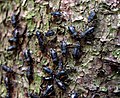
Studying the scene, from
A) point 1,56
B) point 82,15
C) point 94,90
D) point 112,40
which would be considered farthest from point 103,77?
point 1,56

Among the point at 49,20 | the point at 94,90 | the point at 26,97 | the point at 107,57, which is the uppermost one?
the point at 49,20

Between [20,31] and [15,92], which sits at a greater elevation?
[20,31]

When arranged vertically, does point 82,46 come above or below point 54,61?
above

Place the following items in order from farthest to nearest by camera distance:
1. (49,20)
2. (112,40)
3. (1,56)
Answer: (1,56), (49,20), (112,40)

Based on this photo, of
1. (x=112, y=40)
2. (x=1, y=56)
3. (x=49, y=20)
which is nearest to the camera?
(x=112, y=40)

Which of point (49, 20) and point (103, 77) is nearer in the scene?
point (103, 77)

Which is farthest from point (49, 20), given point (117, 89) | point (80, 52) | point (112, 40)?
point (117, 89)

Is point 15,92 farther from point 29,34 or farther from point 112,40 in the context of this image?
point 112,40
